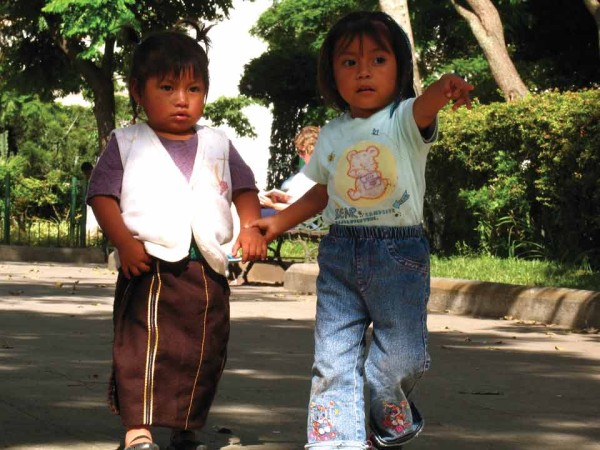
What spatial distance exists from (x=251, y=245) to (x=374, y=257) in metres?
0.40

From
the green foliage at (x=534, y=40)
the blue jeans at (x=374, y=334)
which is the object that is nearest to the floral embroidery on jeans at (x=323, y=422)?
the blue jeans at (x=374, y=334)

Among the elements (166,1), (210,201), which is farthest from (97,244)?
(210,201)

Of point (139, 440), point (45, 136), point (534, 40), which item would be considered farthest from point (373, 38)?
point (45, 136)

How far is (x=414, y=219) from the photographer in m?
4.36

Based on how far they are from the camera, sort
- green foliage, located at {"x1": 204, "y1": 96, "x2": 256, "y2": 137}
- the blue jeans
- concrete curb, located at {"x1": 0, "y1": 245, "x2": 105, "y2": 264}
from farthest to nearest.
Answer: green foliage, located at {"x1": 204, "y1": 96, "x2": 256, "y2": 137} → concrete curb, located at {"x1": 0, "y1": 245, "x2": 105, "y2": 264} → the blue jeans

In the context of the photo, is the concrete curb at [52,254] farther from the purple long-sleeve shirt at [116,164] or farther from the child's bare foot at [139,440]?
the child's bare foot at [139,440]

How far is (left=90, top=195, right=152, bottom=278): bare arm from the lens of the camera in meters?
4.51

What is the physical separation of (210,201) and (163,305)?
14.8 inches

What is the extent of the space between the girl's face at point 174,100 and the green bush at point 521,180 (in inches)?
311

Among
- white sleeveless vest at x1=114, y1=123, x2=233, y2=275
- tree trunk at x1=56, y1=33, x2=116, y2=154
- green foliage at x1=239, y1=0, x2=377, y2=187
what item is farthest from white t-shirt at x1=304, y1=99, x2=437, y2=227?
green foliage at x1=239, y1=0, x2=377, y2=187

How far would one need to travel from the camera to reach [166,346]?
15.0 feet

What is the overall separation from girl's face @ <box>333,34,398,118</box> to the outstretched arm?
16cm

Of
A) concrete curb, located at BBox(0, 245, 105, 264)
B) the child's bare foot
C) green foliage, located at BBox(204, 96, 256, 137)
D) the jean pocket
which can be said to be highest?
green foliage, located at BBox(204, 96, 256, 137)

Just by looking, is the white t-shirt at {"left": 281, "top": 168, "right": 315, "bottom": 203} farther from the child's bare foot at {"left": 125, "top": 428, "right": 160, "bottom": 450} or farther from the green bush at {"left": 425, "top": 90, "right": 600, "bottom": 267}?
the child's bare foot at {"left": 125, "top": 428, "right": 160, "bottom": 450}
